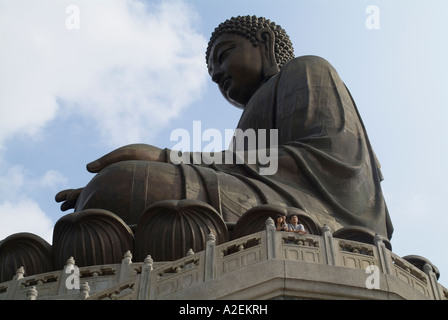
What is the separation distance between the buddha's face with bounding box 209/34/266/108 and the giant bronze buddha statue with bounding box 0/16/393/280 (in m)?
0.02

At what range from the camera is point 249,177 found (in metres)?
11.2

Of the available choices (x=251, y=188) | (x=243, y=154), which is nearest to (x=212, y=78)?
(x=243, y=154)

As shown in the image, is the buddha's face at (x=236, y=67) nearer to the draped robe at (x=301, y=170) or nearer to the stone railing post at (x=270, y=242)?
the draped robe at (x=301, y=170)

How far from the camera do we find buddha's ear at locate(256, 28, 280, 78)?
14578mm

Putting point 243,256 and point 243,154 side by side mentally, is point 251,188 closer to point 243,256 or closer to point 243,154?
point 243,154

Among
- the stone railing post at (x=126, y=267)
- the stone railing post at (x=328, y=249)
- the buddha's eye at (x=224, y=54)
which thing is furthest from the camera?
the buddha's eye at (x=224, y=54)

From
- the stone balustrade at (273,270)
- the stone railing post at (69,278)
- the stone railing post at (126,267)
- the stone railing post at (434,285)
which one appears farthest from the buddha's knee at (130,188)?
the stone railing post at (434,285)

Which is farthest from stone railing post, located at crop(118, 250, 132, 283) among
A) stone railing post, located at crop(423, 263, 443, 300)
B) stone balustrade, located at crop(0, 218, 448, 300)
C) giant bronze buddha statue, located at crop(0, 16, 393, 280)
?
stone railing post, located at crop(423, 263, 443, 300)

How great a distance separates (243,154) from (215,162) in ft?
1.39

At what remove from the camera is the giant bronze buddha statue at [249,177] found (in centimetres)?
916

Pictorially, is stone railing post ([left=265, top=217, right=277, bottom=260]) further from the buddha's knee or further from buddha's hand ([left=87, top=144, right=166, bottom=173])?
buddha's hand ([left=87, top=144, right=166, bottom=173])

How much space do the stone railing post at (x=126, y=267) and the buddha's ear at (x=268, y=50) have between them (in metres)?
6.62

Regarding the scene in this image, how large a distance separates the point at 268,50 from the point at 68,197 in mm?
5147

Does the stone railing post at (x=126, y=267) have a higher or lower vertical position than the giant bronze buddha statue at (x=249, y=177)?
lower
